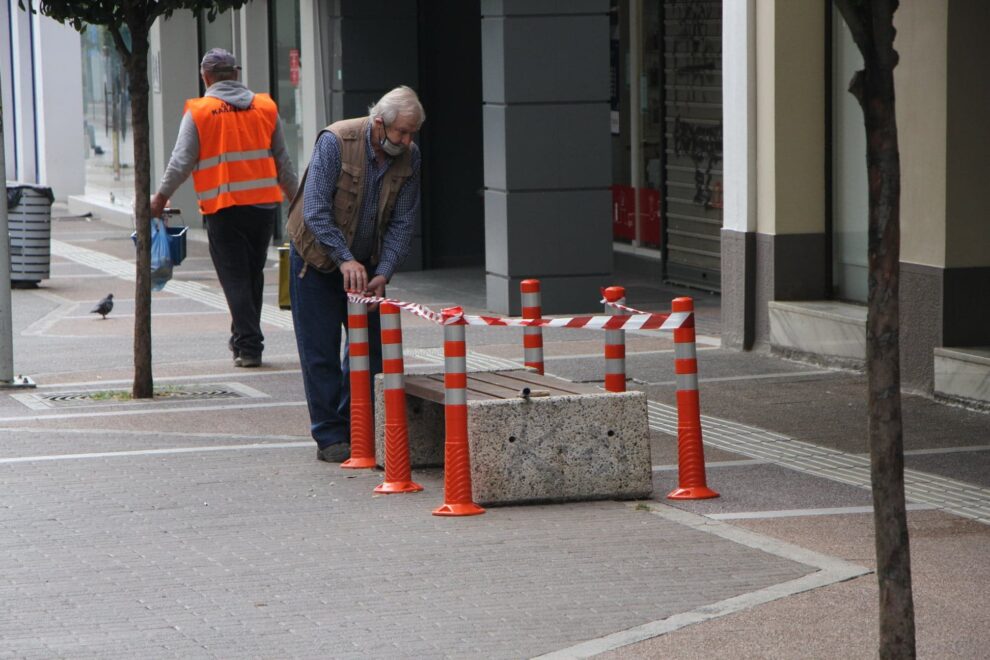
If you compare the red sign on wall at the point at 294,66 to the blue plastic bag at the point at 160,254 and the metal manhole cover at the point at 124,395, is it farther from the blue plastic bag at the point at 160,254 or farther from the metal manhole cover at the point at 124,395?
the metal manhole cover at the point at 124,395

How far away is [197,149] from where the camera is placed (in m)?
11.9

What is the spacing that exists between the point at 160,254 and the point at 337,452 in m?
4.07

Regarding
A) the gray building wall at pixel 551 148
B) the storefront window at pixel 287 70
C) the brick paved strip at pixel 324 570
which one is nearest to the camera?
the brick paved strip at pixel 324 570

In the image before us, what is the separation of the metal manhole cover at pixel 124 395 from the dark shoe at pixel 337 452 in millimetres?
2282

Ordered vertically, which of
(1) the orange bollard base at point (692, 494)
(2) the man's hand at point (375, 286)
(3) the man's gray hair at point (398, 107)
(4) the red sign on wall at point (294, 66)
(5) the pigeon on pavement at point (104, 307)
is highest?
(4) the red sign on wall at point (294, 66)

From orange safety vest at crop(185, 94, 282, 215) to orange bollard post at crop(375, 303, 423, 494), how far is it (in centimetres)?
424

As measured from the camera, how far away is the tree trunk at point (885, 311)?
4289 mm

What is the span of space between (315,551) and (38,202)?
11.7 metres

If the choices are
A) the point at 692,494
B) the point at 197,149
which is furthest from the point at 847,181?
the point at 692,494

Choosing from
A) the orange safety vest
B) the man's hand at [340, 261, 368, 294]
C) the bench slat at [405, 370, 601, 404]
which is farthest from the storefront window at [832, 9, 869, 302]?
the man's hand at [340, 261, 368, 294]

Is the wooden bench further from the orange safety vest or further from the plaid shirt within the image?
the orange safety vest

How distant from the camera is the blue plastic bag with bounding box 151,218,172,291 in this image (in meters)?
12.1

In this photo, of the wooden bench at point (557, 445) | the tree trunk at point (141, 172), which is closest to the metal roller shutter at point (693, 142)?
the tree trunk at point (141, 172)

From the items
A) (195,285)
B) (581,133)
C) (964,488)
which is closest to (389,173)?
(964,488)
